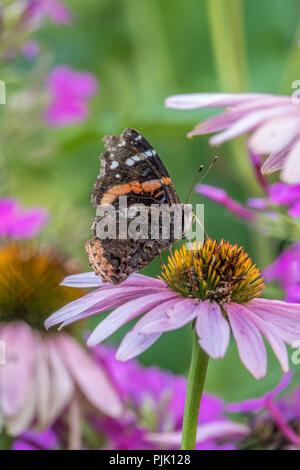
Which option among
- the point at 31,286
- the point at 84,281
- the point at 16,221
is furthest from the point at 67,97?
the point at 84,281

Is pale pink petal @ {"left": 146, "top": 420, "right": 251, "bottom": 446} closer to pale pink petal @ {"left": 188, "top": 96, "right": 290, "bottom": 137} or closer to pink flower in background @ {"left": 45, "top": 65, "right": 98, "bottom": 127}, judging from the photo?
pale pink petal @ {"left": 188, "top": 96, "right": 290, "bottom": 137}

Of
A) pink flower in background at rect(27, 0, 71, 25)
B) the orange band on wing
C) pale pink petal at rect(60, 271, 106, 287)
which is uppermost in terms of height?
pink flower in background at rect(27, 0, 71, 25)

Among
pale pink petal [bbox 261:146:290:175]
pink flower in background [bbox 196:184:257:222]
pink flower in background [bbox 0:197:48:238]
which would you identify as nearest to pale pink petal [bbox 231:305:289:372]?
pale pink petal [bbox 261:146:290:175]

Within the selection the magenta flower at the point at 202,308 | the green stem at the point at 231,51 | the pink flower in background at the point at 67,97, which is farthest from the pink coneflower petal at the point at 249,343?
the pink flower in background at the point at 67,97

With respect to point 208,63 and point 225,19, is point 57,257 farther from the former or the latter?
point 208,63

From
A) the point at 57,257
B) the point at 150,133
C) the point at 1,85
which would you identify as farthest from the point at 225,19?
the point at 57,257
